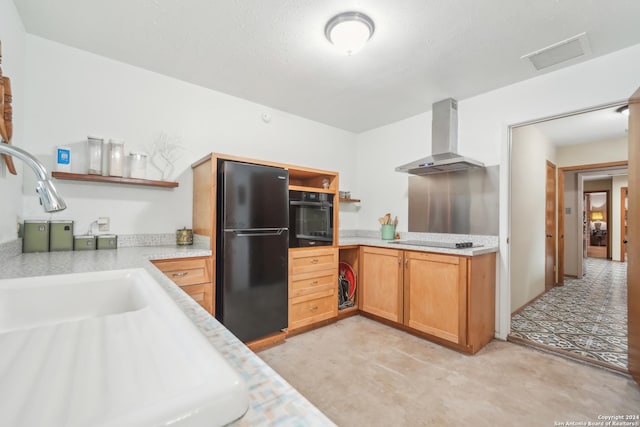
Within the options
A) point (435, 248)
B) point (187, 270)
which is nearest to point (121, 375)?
point (187, 270)

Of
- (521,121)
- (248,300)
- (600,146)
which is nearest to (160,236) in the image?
(248,300)

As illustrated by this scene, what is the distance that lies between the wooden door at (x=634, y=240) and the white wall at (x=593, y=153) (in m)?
3.22

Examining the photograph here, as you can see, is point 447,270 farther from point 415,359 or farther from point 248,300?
point 248,300

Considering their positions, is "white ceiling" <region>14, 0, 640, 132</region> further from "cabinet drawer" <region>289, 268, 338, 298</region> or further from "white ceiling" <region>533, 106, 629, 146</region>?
"cabinet drawer" <region>289, 268, 338, 298</region>

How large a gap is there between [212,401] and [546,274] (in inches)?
215

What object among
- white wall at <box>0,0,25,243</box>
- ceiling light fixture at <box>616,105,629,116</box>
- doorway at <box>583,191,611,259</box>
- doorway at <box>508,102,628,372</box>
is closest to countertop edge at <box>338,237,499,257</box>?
doorway at <box>508,102,628,372</box>

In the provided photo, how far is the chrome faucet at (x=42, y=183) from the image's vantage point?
78cm

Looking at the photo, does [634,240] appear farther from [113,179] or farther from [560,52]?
[113,179]

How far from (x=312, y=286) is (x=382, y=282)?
79 cm

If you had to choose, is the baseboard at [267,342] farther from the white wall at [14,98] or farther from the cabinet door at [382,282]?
the white wall at [14,98]

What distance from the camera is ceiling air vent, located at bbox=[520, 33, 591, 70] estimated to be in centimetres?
201

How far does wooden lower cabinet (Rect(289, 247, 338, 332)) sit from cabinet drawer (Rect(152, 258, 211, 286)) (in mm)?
797

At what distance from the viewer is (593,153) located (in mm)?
4465

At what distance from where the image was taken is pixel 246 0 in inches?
66.4
